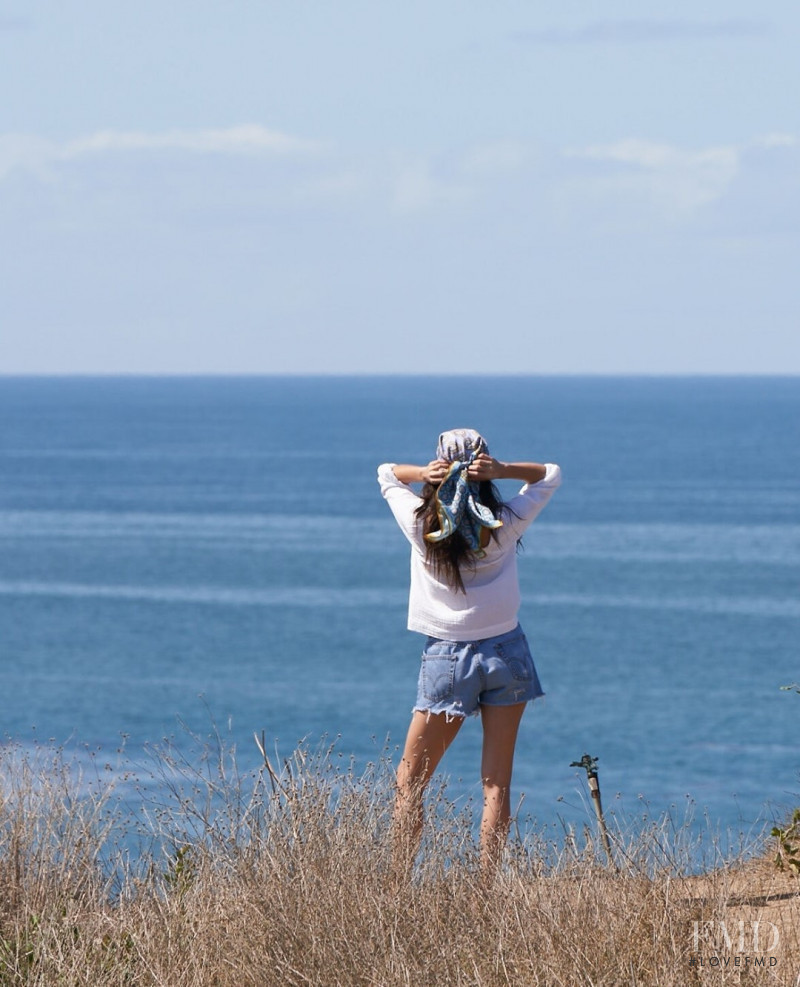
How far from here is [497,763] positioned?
223 inches

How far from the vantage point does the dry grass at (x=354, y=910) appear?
457cm

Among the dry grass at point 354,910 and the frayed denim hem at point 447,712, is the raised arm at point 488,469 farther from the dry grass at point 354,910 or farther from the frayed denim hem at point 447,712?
the dry grass at point 354,910

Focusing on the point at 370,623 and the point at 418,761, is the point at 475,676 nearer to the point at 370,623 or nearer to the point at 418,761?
the point at 418,761

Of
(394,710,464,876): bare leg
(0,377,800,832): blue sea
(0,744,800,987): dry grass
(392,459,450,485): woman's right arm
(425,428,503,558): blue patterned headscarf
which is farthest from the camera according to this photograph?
(0,377,800,832): blue sea

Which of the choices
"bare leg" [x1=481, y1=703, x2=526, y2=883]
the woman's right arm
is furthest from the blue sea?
the woman's right arm

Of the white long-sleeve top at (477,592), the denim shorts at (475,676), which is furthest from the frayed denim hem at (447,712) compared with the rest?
the white long-sleeve top at (477,592)

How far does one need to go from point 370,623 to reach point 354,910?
56.9m

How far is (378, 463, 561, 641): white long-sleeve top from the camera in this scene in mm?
5703

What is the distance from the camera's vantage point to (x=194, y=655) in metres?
57.5

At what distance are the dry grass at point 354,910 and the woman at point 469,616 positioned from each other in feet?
0.80

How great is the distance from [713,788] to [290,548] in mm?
Answer: 45325

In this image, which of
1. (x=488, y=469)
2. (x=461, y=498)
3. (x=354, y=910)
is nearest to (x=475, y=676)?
(x=461, y=498)

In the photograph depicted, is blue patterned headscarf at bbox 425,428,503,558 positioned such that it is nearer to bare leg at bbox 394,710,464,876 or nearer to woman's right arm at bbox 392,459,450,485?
woman's right arm at bbox 392,459,450,485

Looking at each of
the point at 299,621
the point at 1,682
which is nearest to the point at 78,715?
the point at 1,682
